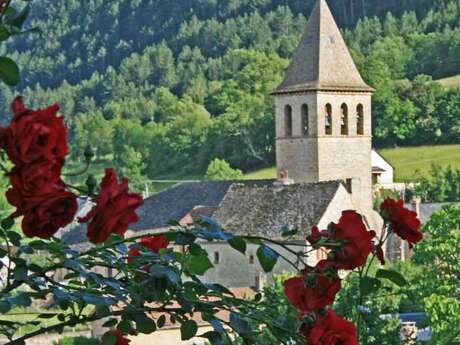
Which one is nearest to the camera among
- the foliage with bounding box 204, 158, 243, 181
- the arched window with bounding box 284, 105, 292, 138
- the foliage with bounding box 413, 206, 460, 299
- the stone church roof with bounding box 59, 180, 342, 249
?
the foliage with bounding box 413, 206, 460, 299

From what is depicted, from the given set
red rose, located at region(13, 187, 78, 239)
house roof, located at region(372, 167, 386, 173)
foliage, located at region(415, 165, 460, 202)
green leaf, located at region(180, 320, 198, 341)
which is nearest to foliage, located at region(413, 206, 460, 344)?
house roof, located at region(372, 167, 386, 173)

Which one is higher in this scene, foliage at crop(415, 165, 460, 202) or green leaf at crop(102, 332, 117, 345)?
green leaf at crop(102, 332, 117, 345)

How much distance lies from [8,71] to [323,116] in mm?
51265

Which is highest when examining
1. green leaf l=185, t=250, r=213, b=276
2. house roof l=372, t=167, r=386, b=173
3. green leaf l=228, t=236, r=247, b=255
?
green leaf l=228, t=236, r=247, b=255

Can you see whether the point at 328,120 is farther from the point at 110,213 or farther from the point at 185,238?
the point at 110,213

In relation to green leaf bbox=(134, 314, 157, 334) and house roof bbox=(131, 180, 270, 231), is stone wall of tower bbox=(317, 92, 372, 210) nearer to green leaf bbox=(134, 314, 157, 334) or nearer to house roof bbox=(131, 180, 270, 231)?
house roof bbox=(131, 180, 270, 231)

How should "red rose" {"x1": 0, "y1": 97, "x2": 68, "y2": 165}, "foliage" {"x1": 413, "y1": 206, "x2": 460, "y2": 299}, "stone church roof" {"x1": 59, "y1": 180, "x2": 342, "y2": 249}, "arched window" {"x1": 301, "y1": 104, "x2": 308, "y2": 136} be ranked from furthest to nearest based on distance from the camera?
"arched window" {"x1": 301, "y1": 104, "x2": 308, "y2": 136} < "stone church roof" {"x1": 59, "y1": 180, "x2": 342, "y2": 249} < "foliage" {"x1": 413, "y1": 206, "x2": 460, "y2": 299} < "red rose" {"x1": 0, "y1": 97, "x2": 68, "y2": 165}

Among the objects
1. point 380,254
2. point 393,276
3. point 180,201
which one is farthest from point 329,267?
point 180,201

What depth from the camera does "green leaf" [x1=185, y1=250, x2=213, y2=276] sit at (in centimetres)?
343

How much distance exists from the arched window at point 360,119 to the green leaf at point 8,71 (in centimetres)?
5233

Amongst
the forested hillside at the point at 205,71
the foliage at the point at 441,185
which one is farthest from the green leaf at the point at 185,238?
the forested hillside at the point at 205,71

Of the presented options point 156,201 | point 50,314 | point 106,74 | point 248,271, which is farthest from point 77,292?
point 106,74

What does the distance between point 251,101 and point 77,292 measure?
9838cm

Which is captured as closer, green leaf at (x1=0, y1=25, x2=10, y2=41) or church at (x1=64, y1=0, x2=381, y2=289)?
green leaf at (x1=0, y1=25, x2=10, y2=41)
